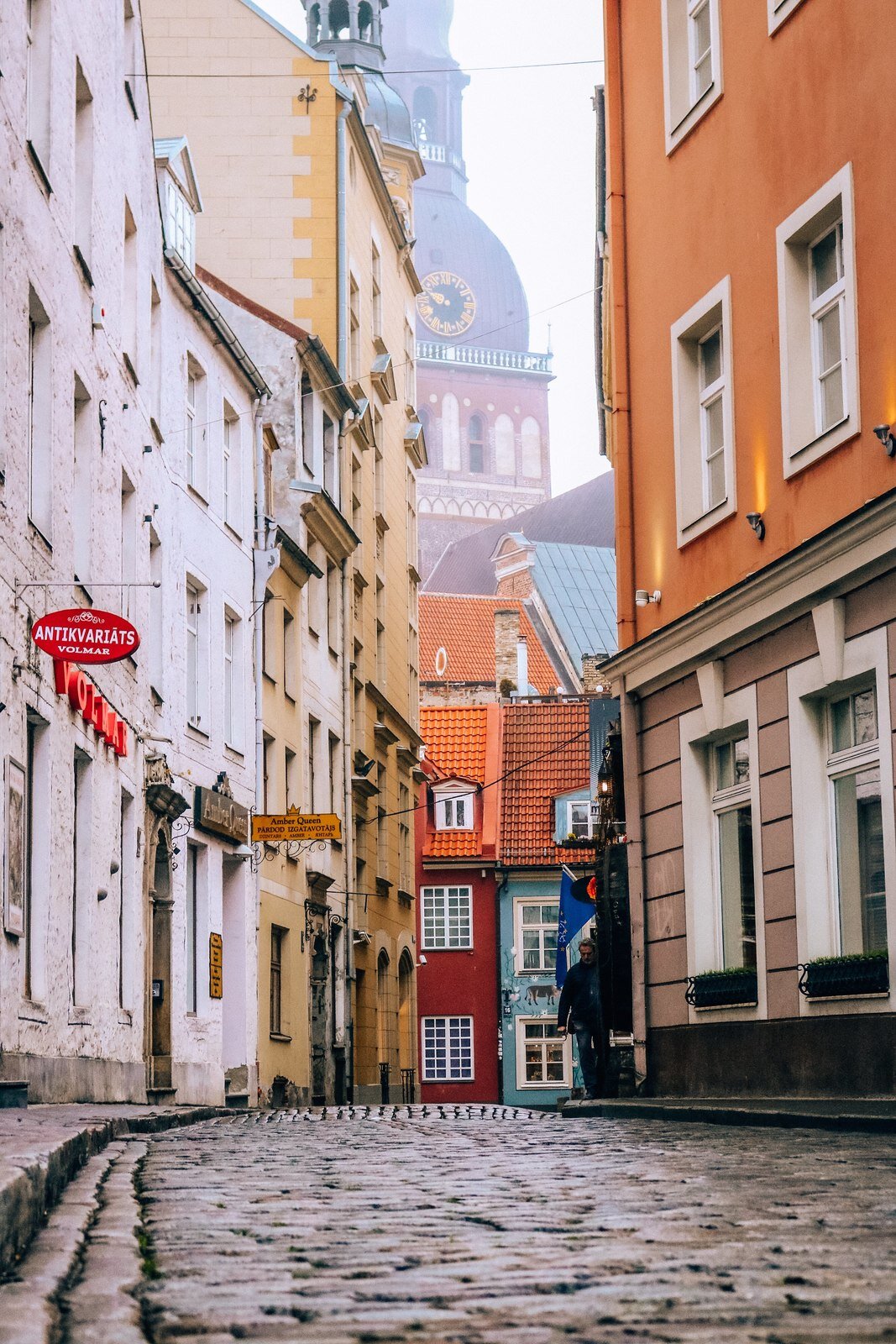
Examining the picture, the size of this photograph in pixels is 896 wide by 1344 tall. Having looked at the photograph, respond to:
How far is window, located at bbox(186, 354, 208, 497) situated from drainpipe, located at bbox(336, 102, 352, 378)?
432 inches

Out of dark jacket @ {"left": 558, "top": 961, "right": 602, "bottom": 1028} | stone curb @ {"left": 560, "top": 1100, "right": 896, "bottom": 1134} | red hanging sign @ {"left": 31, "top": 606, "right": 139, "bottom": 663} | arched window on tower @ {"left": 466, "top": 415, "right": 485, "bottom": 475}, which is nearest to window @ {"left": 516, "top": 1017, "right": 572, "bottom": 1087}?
dark jacket @ {"left": 558, "top": 961, "right": 602, "bottom": 1028}

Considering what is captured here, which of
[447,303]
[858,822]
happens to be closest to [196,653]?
[858,822]

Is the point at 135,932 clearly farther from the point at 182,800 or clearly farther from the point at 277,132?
the point at 277,132

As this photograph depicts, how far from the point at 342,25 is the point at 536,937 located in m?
23.5

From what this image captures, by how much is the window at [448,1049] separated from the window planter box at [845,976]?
4030 centimetres

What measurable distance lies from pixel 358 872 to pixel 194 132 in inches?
544

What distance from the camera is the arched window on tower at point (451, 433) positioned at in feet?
478

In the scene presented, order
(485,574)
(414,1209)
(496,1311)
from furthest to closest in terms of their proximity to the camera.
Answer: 1. (485,574)
2. (414,1209)
3. (496,1311)

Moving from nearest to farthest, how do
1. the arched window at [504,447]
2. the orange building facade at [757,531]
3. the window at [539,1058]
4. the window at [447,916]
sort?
1. the orange building facade at [757,531]
2. the window at [539,1058]
3. the window at [447,916]
4. the arched window at [504,447]

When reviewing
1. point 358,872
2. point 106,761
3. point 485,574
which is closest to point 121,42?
point 106,761

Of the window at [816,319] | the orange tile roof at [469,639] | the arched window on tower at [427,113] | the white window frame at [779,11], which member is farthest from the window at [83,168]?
the arched window on tower at [427,113]

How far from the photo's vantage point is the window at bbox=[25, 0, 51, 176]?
16.4 metres

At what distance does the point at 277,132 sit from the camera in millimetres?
36969

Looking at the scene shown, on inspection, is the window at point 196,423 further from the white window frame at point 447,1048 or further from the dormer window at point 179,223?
the white window frame at point 447,1048
